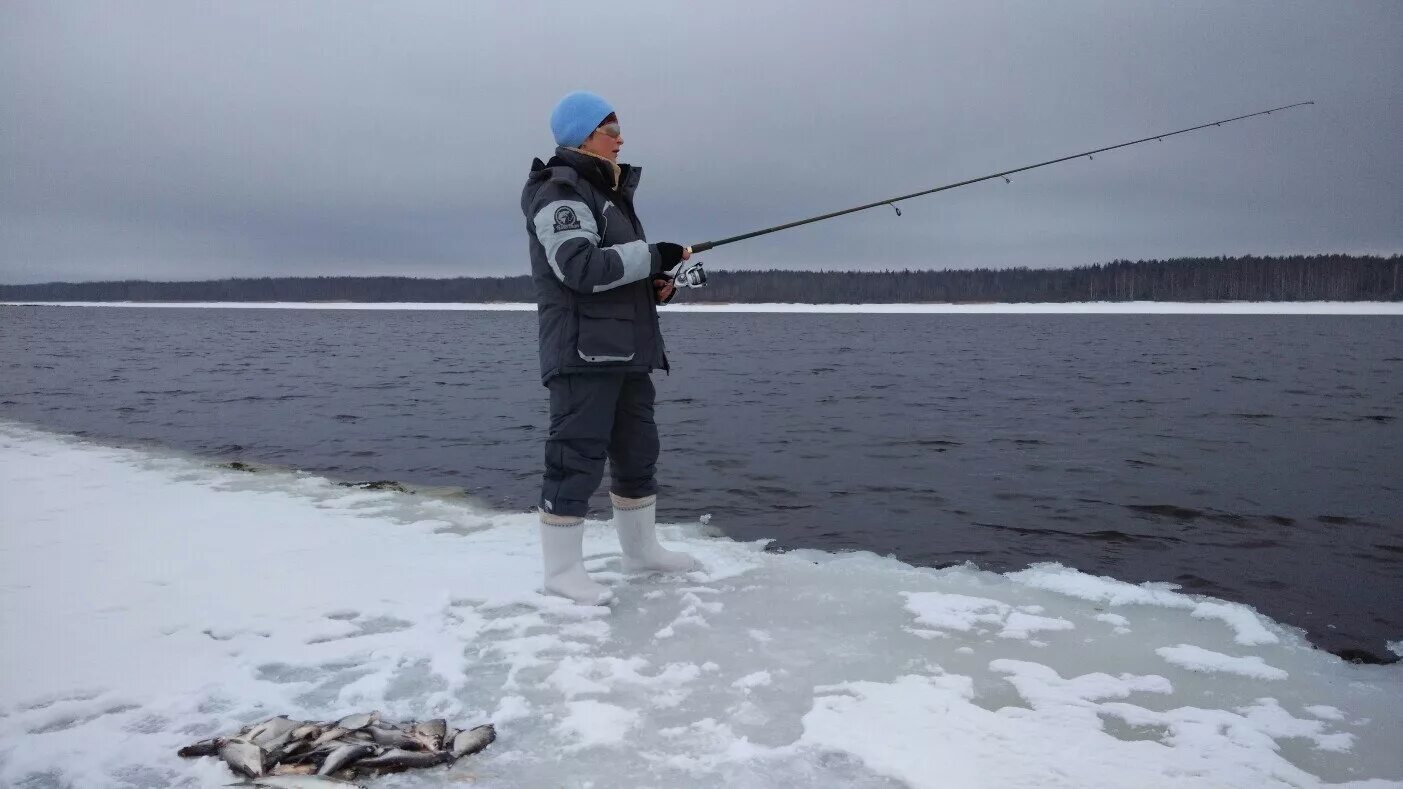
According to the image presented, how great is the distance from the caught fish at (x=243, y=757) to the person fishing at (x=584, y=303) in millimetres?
1661

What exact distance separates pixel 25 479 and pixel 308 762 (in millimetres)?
6212

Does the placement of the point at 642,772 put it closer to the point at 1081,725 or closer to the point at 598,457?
the point at 1081,725

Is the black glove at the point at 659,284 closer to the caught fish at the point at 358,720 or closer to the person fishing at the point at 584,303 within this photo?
the person fishing at the point at 584,303

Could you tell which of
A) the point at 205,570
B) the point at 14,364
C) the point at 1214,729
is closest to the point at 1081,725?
the point at 1214,729

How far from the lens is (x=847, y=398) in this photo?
51.3ft

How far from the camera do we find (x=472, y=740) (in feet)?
8.70

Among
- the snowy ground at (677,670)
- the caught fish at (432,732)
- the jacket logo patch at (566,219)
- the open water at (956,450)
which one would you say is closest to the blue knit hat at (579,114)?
the jacket logo patch at (566,219)

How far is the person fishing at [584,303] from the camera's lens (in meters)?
3.72

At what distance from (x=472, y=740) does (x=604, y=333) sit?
1835 millimetres

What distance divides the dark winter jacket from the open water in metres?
2.27

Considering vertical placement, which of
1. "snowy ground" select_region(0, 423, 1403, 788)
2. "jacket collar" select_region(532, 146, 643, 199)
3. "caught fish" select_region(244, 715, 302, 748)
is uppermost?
"jacket collar" select_region(532, 146, 643, 199)

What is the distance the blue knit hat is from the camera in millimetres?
3900

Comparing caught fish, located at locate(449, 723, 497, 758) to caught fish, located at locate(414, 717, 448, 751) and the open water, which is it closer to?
caught fish, located at locate(414, 717, 448, 751)

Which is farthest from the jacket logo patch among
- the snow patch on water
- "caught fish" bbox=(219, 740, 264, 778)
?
the snow patch on water
